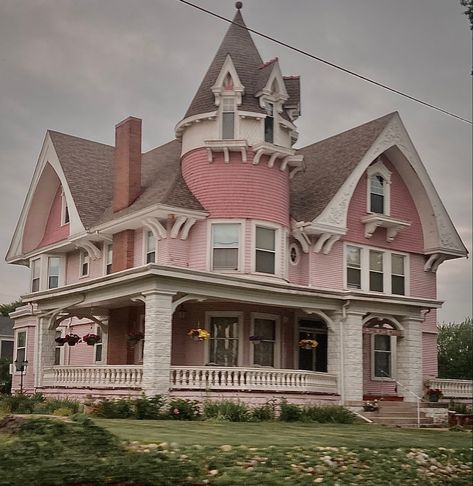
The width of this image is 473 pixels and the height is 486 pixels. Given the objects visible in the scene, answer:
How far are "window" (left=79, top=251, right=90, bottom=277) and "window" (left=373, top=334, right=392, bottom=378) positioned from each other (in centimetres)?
1088

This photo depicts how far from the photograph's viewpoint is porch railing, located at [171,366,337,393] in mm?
21391

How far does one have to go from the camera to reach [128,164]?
2789 centimetres

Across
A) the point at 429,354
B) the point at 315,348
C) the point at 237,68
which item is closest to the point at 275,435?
the point at 315,348

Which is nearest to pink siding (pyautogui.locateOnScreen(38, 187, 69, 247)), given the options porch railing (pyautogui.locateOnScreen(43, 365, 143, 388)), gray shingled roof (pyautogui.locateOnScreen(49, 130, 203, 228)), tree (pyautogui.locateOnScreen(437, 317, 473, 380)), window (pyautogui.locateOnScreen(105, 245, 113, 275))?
gray shingled roof (pyautogui.locateOnScreen(49, 130, 203, 228))

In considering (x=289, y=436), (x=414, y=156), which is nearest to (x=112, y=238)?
(x=414, y=156)

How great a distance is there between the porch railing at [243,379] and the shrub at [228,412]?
1.27 meters

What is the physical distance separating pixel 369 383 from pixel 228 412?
31.8ft

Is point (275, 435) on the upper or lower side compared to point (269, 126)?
lower

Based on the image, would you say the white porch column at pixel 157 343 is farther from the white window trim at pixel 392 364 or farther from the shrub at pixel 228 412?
the white window trim at pixel 392 364

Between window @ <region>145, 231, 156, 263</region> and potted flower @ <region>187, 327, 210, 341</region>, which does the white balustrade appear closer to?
potted flower @ <region>187, 327, 210, 341</region>

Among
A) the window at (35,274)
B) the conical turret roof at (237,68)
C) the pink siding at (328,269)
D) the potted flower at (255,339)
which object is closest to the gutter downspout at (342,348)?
the pink siding at (328,269)

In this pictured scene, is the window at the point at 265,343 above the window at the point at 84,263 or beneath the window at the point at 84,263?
beneath

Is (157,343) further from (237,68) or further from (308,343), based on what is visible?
(237,68)

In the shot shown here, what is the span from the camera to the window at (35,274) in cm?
3225
